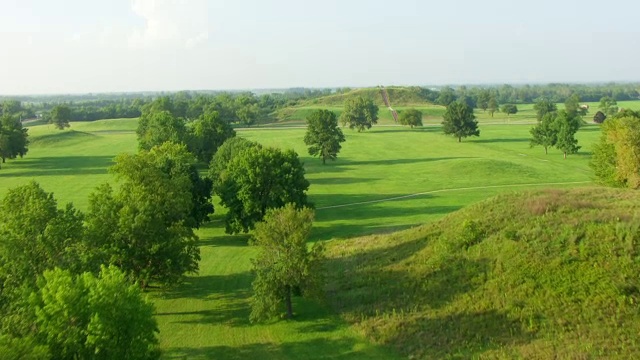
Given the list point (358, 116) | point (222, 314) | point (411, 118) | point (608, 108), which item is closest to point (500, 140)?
point (411, 118)

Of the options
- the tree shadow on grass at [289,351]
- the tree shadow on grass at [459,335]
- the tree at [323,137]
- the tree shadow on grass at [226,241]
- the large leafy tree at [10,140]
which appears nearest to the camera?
the tree shadow on grass at [459,335]

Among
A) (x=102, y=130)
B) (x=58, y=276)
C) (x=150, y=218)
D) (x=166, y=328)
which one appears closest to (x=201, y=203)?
(x=150, y=218)

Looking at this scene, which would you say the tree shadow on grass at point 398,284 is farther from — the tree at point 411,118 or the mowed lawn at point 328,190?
the tree at point 411,118

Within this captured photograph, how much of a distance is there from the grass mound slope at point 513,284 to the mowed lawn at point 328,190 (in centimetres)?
296

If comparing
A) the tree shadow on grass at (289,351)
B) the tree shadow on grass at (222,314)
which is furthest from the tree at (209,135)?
the tree shadow on grass at (289,351)

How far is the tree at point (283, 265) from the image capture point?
29.2 meters

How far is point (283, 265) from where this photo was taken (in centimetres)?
2931

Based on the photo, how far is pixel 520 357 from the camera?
2309 centimetres

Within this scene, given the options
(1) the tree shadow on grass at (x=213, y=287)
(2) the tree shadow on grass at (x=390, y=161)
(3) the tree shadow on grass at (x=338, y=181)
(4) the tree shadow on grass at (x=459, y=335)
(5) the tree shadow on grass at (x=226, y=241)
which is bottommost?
(1) the tree shadow on grass at (x=213, y=287)

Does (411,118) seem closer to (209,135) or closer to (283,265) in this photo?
(209,135)

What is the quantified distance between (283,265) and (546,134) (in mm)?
87044

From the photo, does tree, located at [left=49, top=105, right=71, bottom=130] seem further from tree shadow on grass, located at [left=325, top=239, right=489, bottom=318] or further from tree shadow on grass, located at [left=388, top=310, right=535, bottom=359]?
tree shadow on grass, located at [left=388, top=310, right=535, bottom=359]

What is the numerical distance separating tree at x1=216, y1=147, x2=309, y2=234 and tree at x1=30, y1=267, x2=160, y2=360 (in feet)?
85.8

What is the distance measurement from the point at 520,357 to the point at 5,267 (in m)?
25.7
